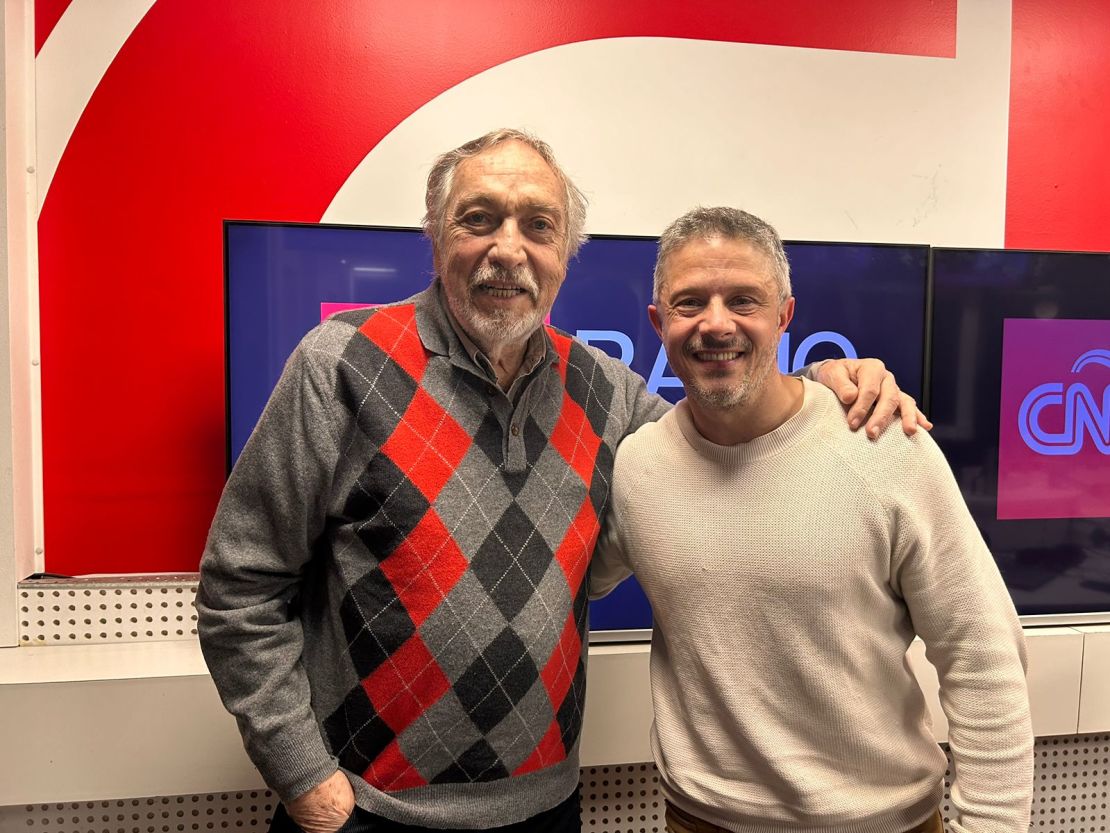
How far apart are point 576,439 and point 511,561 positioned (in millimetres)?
250

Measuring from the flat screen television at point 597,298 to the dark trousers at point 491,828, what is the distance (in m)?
0.68

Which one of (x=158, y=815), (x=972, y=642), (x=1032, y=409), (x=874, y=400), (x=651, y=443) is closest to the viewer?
(x=972, y=642)

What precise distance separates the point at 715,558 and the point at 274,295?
122 cm

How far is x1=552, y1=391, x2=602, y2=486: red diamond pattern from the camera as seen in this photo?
137 cm

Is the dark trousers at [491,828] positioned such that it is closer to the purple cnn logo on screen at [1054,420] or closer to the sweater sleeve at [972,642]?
the sweater sleeve at [972,642]

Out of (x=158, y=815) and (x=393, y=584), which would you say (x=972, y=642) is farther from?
(x=158, y=815)

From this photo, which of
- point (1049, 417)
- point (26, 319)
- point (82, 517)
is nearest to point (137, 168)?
point (26, 319)

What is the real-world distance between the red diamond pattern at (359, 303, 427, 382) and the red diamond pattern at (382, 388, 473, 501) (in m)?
0.05

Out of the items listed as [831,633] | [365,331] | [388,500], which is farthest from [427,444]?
[831,633]

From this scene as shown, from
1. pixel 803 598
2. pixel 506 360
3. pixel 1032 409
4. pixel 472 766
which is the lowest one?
pixel 472 766

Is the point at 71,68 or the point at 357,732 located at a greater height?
the point at 71,68

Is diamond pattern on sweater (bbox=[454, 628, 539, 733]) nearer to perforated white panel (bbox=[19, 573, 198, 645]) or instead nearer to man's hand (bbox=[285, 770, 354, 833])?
man's hand (bbox=[285, 770, 354, 833])

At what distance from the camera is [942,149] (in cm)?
244

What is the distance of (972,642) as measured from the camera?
1.22 meters
